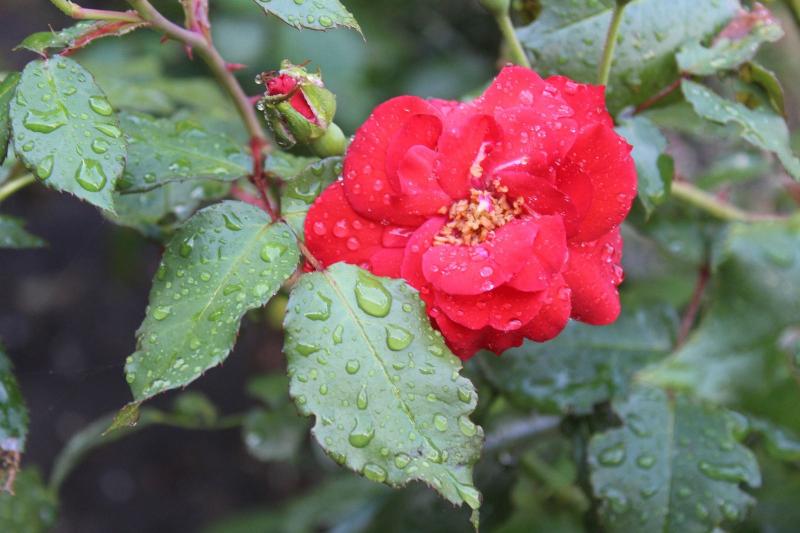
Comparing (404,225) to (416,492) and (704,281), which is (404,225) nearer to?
(704,281)

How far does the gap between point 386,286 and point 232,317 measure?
12cm

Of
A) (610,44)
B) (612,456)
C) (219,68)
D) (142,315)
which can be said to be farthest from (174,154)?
(142,315)

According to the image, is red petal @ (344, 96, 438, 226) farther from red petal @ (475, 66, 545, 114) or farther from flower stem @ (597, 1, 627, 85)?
flower stem @ (597, 1, 627, 85)

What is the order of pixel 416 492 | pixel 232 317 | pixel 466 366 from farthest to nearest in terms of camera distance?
1. pixel 416 492
2. pixel 466 366
3. pixel 232 317

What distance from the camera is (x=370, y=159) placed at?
0.66 meters

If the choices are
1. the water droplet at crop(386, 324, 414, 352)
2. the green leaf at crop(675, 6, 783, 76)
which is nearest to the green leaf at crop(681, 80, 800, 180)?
the green leaf at crop(675, 6, 783, 76)

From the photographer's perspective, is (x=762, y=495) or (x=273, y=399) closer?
(x=762, y=495)

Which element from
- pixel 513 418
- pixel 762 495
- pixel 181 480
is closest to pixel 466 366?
pixel 513 418

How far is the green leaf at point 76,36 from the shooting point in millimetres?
673

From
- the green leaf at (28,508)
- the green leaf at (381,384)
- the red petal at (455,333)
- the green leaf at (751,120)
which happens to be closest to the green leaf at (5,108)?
the green leaf at (381,384)

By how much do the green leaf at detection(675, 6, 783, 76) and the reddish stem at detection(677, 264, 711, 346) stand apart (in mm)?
335

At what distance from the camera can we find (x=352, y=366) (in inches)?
23.5

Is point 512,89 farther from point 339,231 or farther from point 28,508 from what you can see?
point 28,508

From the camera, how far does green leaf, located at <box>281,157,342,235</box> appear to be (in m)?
0.70
